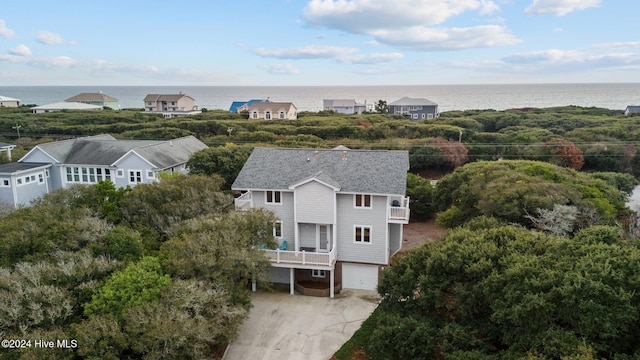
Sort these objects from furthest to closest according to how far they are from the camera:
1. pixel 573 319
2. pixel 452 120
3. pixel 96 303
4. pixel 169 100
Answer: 1. pixel 169 100
2. pixel 452 120
3. pixel 96 303
4. pixel 573 319

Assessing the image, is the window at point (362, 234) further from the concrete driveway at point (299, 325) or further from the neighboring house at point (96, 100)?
the neighboring house at point (96, 100)

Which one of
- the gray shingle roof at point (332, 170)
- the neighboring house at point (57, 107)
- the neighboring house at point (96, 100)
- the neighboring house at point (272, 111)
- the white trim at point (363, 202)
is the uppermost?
the neighboring house at point (96, 100)

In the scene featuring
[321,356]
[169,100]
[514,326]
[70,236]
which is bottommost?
[321,356]

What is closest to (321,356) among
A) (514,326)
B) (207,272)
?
(207,272)

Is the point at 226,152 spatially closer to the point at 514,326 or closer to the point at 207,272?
the point at 207,272

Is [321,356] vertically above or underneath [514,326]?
underneath

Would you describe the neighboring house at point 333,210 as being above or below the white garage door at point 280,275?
above

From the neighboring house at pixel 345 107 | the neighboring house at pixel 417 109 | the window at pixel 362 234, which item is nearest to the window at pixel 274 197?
the window at pixel 362 234
